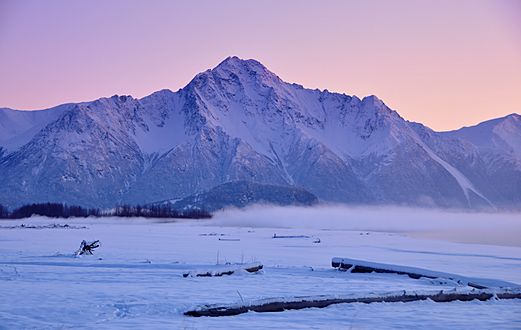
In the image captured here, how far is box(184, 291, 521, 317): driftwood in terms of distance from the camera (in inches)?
754

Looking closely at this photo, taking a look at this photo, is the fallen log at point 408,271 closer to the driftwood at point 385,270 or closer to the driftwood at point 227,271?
the driftwood at point 385,270

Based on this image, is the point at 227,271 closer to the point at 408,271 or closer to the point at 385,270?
the point at 385,270

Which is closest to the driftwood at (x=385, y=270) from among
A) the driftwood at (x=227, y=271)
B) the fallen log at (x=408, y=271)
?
the fallen log at (x=408, y=271)

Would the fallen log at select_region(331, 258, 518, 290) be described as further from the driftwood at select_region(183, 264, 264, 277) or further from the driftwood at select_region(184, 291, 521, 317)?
the driftwood at select_region(183, 264, 264, 277)

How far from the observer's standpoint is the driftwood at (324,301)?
19.2 m

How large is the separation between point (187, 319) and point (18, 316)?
491 centimetres

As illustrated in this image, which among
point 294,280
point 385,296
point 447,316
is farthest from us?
point 294,280

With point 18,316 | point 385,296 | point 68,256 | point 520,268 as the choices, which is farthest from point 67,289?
point 520,268

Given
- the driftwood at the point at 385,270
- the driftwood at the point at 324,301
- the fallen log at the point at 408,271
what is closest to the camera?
the driftwood at the point at 324,301

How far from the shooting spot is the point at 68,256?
40969 millimetres

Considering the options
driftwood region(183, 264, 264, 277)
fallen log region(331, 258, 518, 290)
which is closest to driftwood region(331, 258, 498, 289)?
fallen log region(331, 258, 518, 290)

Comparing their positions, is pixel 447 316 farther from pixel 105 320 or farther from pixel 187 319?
pixel 105 320

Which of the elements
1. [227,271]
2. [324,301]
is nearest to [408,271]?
[227,271]

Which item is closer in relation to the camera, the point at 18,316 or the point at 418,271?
the point at 18,316
